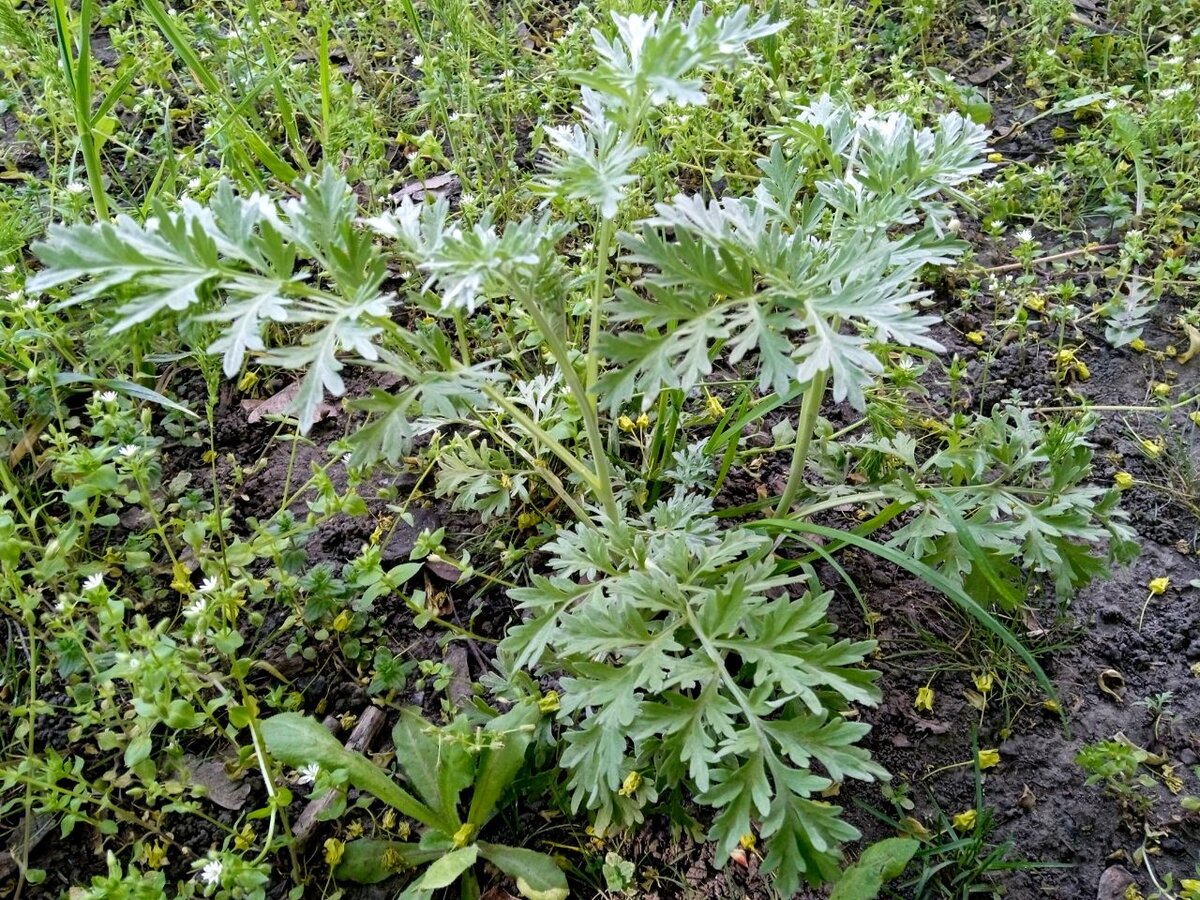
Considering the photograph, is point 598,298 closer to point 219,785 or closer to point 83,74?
point 219,785

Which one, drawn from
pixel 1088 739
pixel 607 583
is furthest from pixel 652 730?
pixel 1088 739

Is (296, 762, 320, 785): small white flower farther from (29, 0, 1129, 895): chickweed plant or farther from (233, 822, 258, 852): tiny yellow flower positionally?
(29, 0, 1129, 895): chickweed plant

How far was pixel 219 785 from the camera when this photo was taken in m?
1.98

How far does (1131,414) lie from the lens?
8.39ft

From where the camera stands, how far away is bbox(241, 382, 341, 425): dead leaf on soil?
2.63m

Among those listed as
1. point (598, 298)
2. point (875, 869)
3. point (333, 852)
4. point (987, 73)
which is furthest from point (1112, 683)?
point (987, 73)

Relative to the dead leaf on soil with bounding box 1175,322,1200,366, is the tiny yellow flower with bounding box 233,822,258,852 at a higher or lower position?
higher

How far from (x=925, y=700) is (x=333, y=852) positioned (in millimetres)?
1340

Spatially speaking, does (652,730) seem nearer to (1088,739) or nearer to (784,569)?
(784,569)

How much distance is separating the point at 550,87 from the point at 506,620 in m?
1.97

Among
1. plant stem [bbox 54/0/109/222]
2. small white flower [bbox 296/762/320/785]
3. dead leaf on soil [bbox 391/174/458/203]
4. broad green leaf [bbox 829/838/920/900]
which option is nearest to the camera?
broad green leaf [bbox 829/838/920/900]

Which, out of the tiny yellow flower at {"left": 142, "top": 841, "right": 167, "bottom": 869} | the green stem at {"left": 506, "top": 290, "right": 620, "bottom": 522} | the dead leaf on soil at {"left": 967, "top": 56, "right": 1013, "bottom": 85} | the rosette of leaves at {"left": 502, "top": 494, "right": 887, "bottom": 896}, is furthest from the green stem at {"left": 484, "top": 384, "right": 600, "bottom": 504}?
the dead leaf on soil at {"left": 967, "top": 56, "right": 1013, "bottom": 85}

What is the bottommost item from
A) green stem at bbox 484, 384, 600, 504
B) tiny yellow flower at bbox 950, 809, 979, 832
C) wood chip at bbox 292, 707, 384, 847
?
tiny yellow flower at bbox 950, 809, 979, 832

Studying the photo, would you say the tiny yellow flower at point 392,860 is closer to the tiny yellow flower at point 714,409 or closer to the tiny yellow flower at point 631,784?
the tiny yellow flower at point 631,784
